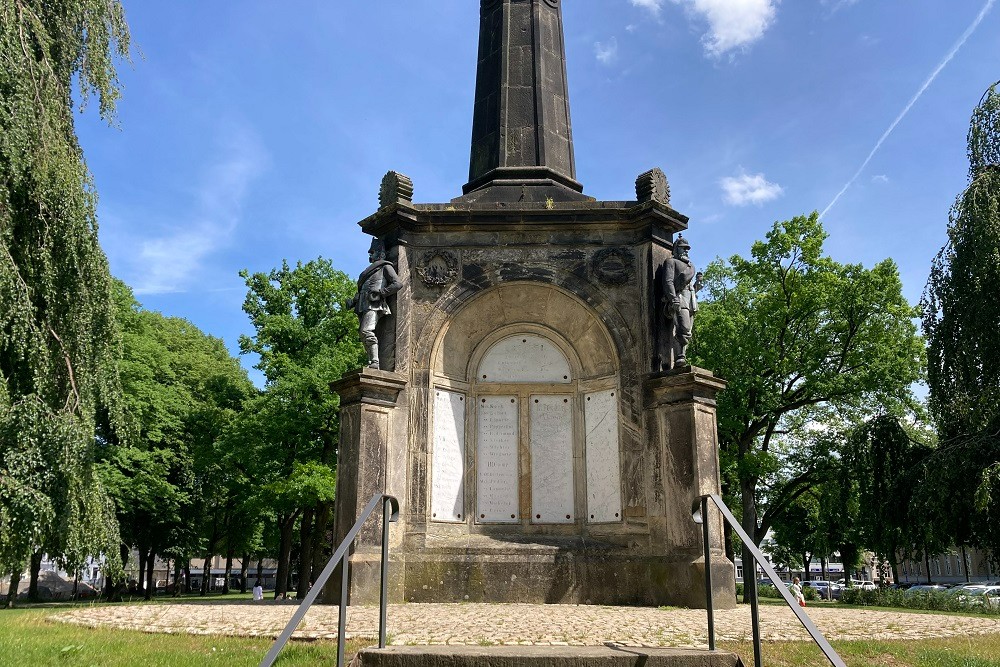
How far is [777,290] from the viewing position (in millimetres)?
23641

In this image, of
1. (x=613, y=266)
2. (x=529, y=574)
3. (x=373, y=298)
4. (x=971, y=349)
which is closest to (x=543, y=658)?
(x=529, y=574)

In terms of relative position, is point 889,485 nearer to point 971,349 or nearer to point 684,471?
point 971,349

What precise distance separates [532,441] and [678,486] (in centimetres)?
218

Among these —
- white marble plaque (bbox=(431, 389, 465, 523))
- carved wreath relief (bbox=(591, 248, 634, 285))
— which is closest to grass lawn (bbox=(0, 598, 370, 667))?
white marble plaque (bbox=(431, 389, 465, 523))

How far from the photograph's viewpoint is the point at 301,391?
22922 mm

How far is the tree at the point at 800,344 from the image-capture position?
22875 mm

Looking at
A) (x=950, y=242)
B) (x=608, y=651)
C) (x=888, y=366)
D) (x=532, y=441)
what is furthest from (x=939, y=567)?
(x=608, y=651)

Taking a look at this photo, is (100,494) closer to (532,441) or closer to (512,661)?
(532,441)

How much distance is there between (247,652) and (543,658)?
2354mm

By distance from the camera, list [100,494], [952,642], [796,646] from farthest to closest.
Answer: [100,494] < [952,642] < [796,646]

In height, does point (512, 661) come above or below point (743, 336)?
below

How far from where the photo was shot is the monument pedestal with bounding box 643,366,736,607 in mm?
9000

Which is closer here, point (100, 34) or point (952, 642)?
point (952, 642)

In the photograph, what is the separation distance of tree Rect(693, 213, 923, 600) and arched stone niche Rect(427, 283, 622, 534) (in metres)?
13.0
